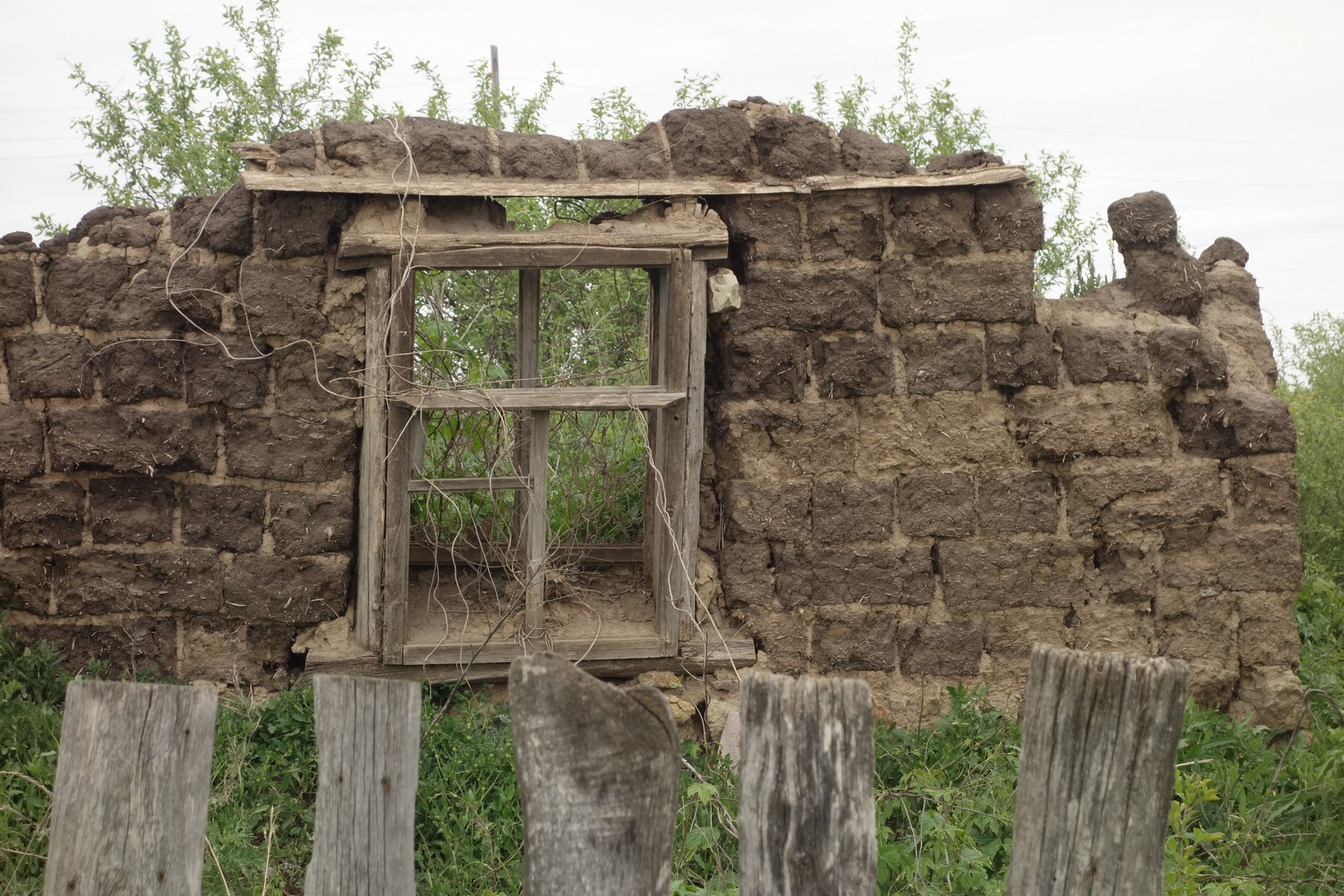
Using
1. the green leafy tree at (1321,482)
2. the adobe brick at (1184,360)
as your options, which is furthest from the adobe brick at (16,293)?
the green leafy tree at (1321,482)

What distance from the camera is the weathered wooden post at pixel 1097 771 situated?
1678mm

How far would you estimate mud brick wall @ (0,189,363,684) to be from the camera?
4266 mm

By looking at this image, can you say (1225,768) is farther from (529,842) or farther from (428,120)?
(428,120)

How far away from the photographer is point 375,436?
14.0 feet

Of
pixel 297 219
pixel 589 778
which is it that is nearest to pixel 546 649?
pixel 297 219

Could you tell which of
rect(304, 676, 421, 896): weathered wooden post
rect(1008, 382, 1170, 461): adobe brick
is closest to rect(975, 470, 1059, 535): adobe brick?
rect(1008, 382, 1170, 461): adobe brick

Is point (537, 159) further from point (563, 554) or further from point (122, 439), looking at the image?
point (122, 439)

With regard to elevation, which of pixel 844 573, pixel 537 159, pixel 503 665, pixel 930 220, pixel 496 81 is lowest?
pixel 503 665

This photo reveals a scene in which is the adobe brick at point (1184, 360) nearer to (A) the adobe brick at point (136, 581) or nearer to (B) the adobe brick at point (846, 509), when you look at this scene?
(B) the adobe brick at point (846, 509)

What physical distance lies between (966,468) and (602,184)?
182cm

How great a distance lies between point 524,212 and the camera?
352 inches

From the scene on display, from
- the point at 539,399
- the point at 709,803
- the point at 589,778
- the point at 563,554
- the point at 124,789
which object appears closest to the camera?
the point at 589,778

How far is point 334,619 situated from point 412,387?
0.96 m

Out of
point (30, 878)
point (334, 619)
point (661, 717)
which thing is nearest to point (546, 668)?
point (661, 717)
